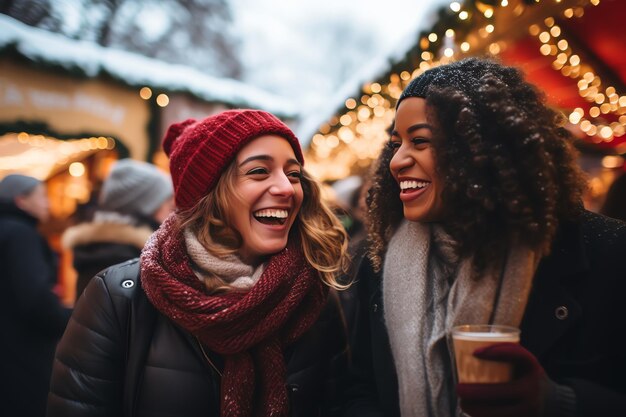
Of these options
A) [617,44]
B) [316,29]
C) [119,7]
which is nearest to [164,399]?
[617,44]

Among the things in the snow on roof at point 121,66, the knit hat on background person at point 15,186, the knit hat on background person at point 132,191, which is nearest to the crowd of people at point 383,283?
the knit hat on background person at point 132,191

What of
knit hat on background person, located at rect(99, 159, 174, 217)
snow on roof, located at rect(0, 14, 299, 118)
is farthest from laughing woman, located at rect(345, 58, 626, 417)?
snow on roof, located at rect(0, 14, 299, 118)

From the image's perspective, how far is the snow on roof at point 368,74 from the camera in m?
3.35

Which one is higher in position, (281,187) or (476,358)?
(281,187)

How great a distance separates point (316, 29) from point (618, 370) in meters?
21.2

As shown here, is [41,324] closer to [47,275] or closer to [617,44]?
[47,275]

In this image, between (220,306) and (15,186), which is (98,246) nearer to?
(15,186)

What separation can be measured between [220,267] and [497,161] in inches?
47.6

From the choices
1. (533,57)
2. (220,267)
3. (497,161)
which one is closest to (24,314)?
(220,267)

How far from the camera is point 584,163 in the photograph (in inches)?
375

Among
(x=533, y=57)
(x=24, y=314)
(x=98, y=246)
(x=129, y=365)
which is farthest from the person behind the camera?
(x=533, y=57)

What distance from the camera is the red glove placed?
1227 millimetres

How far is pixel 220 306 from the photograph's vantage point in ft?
5.88

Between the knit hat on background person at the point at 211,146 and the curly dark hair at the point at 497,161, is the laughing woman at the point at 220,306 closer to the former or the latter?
the knit hat on background person at the point at 211,146
